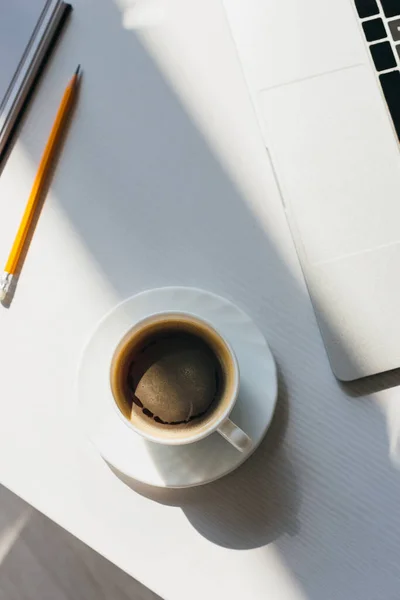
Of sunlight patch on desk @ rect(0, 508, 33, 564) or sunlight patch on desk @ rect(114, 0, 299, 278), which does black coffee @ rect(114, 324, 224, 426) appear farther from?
sunlight patch on desk @ rect(0, 508, 33, 564)

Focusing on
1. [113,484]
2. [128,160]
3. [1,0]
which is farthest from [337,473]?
[1,0]

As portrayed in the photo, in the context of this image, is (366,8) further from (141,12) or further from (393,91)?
(141,12)

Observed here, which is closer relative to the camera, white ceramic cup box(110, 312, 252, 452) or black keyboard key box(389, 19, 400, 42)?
white ceramic cup box(110, 312, 252, 452)

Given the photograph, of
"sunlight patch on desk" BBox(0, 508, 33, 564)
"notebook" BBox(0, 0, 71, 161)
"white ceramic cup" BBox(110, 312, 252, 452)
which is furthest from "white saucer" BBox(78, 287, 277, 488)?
"sunlight patch on desk" BBox(0, 508, 33, 564)

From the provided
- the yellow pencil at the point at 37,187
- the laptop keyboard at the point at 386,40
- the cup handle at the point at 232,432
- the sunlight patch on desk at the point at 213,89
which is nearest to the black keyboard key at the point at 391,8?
the laptop keyboard at the point at 386,40

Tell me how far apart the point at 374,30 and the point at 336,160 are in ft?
0.44

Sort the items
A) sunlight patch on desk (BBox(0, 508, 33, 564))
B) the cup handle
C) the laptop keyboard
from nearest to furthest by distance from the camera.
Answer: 1. the cup handle
2. the laptop keyboard
3. sunlight patch on desk (BBox(0, 508, 33, 564))

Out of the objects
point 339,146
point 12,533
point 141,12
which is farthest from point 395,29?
point 12,533

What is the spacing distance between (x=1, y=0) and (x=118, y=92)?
0.16 metres

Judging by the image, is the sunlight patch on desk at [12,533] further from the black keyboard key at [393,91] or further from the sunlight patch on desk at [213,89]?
the black keyboard key at [393,91]

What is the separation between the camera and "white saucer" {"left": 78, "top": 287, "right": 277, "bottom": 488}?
1.47 feet

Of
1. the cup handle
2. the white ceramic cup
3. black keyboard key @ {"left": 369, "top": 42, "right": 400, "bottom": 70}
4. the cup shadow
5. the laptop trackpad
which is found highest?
black keyboard key @ {"left": 369, "top": 42, "right": 400, "bottom": 70}

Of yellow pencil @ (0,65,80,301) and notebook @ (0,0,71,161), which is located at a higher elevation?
notebook @ (0,0,71,161)

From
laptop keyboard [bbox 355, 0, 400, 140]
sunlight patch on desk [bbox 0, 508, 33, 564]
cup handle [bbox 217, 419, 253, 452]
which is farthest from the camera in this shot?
sunlight patch on desk [bbox 0, 508, 33, 564]
